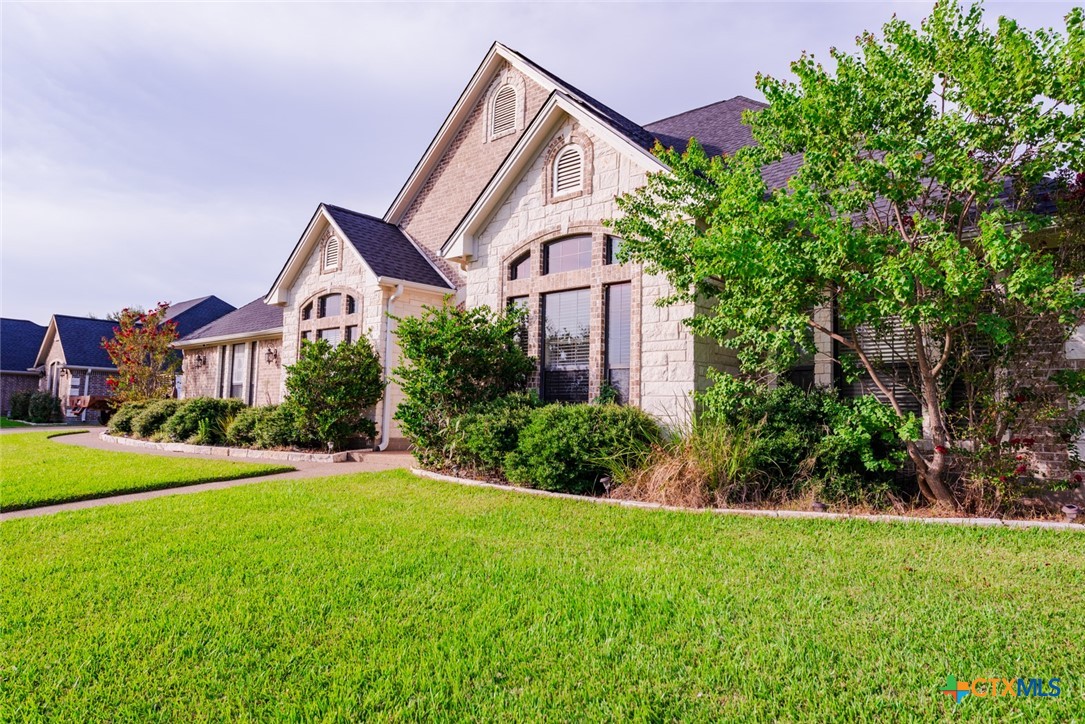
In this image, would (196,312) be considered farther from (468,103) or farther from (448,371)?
(448,371)

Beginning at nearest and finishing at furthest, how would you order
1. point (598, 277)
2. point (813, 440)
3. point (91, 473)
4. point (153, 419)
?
point (813, 440)
point (91, 473)
point (598, 277)
point (153, 419)

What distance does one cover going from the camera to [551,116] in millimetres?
11141

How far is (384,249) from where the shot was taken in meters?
15.7

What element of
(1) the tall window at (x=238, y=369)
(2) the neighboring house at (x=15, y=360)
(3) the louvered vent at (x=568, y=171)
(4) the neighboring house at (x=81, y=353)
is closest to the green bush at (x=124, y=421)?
(1) the tall window at (x=238, y=369)

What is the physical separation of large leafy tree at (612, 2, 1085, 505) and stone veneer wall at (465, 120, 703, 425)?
1.58 m

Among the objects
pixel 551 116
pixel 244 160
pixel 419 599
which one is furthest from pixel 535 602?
pixel 244 160

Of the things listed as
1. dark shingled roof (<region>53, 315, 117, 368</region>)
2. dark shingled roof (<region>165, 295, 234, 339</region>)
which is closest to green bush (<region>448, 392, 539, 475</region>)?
dark shingled roof (<region>165, 295, 234, 339</region>)

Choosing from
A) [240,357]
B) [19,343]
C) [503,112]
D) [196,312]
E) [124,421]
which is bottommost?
[124,421]

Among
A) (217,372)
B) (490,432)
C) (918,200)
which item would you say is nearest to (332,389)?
(490,432)

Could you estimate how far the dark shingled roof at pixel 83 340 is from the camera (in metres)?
33.4

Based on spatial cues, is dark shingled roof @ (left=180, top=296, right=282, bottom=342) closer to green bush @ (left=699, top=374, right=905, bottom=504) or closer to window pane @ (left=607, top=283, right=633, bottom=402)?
window pane @ (left=607, top=283, right=633, bottom=402)

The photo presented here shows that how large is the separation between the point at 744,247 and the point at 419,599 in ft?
16.2

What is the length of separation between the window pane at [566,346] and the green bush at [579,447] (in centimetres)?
190

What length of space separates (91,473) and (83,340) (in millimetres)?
31454
